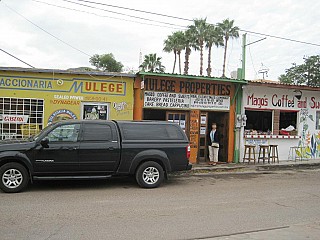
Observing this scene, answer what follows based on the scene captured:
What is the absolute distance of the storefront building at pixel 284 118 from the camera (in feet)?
46.1

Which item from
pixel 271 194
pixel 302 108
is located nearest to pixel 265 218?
pixel 271 194

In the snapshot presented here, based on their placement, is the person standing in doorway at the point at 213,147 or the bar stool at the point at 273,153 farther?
the bar stool at the point at 273,153

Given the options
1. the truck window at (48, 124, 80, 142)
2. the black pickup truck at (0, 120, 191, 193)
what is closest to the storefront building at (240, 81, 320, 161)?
the black pickup truck at (0, 120, 191, 193)

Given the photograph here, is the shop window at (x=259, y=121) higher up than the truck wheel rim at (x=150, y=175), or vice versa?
the shop window at (x=259, y=121)

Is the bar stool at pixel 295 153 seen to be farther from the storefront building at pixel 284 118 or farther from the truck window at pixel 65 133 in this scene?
the truck window at pixel 65 133

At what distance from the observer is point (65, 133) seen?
8.16 metres

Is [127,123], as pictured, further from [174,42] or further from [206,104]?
[174,42]

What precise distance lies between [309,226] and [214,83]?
867cm

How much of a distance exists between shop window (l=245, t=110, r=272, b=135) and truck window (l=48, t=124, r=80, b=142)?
8.72 metres

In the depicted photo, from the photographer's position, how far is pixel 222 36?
34094mm

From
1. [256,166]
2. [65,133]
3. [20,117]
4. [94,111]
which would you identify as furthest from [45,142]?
[256,166]

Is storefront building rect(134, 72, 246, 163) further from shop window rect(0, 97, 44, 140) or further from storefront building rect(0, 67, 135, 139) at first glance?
shop window rect(0, 97, 44, 140)

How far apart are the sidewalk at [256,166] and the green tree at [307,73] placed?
2764 centimetres

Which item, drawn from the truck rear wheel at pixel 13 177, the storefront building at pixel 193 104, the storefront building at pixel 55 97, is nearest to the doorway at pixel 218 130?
the storefront building at pixel 193 104
